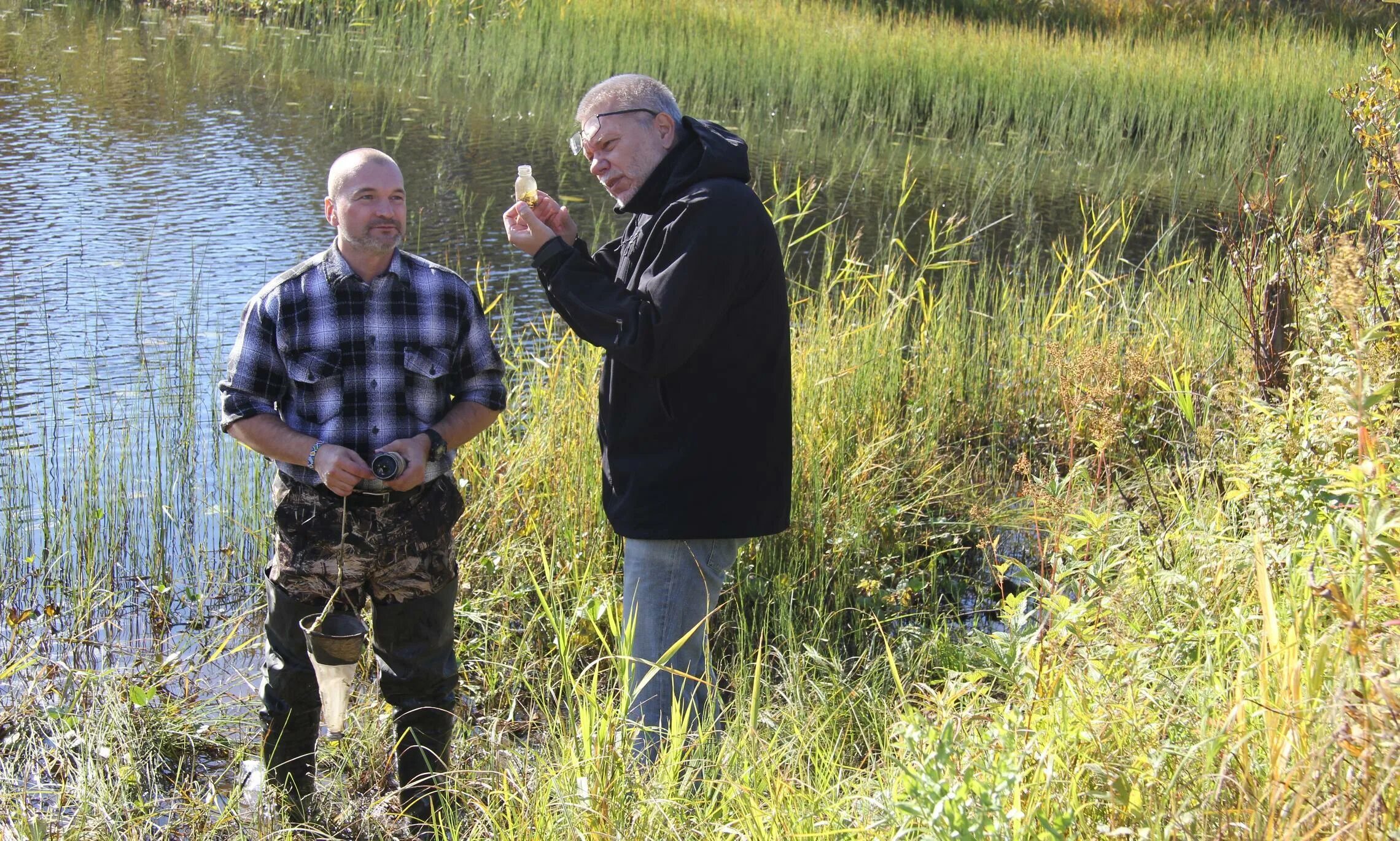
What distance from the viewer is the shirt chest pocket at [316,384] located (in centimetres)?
267

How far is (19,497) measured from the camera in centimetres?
419

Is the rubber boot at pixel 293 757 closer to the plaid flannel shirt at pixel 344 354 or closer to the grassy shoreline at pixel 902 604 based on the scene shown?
the grassy shoreline at pixel 902 604

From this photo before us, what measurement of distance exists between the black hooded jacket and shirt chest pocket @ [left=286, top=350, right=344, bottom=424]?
1.57ft

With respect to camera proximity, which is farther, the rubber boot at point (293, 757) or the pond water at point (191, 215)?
the pond water at point (191, 215)

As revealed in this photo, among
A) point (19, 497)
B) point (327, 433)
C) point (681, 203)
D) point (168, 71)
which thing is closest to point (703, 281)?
point (681, 203)

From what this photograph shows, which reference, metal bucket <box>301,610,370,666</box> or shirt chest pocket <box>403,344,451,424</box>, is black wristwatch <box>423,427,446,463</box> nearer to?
shirt chest pocket <box>403,344,451,424</box>

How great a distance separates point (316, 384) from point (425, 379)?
0.74ft

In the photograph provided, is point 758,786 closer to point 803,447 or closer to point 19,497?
point 803,447

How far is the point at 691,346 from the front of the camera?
2594 mm

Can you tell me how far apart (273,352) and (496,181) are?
653 cm

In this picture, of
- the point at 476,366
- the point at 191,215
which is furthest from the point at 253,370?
the point at 191,215

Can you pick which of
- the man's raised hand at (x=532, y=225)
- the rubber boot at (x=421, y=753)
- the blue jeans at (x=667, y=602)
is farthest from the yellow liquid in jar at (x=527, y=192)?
the rubber boot at (x=421, y=753)

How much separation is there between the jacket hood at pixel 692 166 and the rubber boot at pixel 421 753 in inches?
46.5

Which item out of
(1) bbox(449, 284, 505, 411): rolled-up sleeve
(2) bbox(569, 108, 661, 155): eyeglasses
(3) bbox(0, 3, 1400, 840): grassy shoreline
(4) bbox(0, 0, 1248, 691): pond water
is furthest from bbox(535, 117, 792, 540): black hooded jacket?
(4) bbox(0, 0, 1248, 691): pond water
